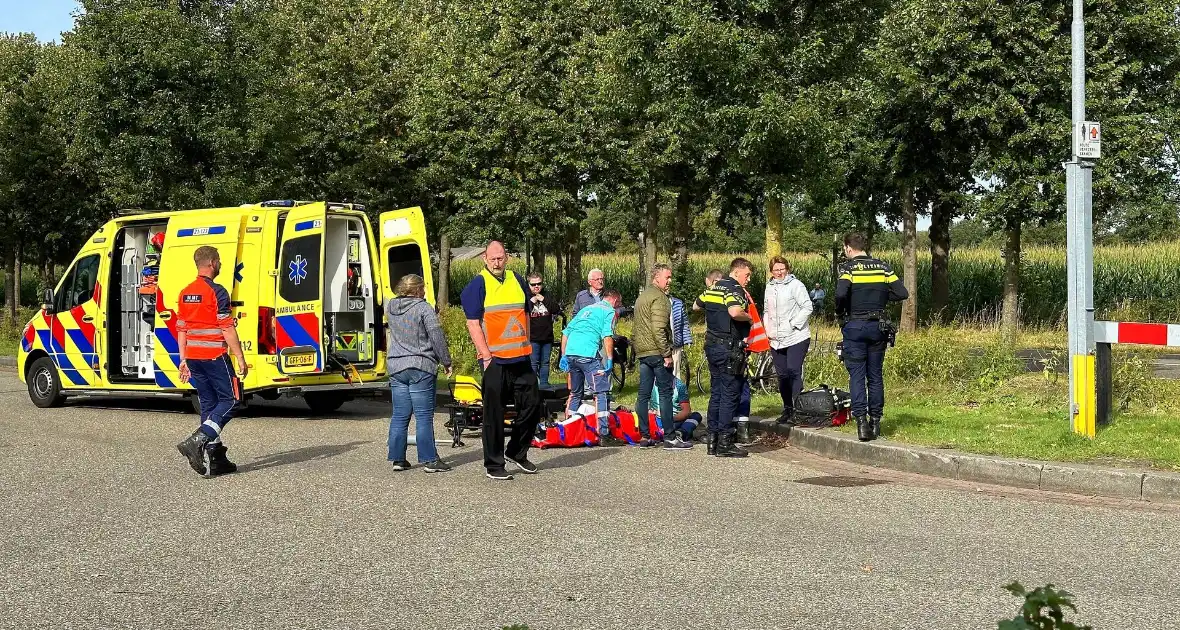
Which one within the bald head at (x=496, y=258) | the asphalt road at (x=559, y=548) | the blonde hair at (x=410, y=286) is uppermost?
the bald head at (x=496, y=258)

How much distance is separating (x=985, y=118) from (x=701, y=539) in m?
22.8

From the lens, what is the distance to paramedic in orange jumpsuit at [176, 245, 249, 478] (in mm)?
10586

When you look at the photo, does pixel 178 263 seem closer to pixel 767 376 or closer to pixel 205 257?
pixel 205 257

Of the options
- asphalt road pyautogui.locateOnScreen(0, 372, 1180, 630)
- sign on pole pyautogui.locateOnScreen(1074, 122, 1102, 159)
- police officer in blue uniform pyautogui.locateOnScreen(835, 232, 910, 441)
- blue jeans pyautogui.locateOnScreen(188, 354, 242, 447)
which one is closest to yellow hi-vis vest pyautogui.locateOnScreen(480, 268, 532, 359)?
asphalt road pyautogui.locateOnScreen(0, 372, 1180, 630)

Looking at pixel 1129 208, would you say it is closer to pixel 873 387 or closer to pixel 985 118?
pixel 985 118

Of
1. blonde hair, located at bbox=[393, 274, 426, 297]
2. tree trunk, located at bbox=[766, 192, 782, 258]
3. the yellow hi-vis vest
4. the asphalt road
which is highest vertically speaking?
tree trunk, located at bbox=[766, 192, 782, 258]

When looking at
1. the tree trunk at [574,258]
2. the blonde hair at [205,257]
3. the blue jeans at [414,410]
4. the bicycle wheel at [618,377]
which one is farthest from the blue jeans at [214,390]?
the tree trunk at [574,258]

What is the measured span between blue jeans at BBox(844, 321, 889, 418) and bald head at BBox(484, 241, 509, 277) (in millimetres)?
3320

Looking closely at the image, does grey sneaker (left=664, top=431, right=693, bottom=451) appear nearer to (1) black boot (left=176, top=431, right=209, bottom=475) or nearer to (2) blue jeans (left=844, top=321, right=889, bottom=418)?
(2) blue jeans (left=844, top=321, right=889, bottom=418)

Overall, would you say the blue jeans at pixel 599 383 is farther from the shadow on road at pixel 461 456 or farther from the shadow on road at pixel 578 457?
the shadow on road at pixel 461 456

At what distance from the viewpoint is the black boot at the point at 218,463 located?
10602mm

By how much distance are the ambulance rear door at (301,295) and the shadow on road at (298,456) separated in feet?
7.55

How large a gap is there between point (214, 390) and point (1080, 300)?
7062mm

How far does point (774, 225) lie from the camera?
28.0 meters
